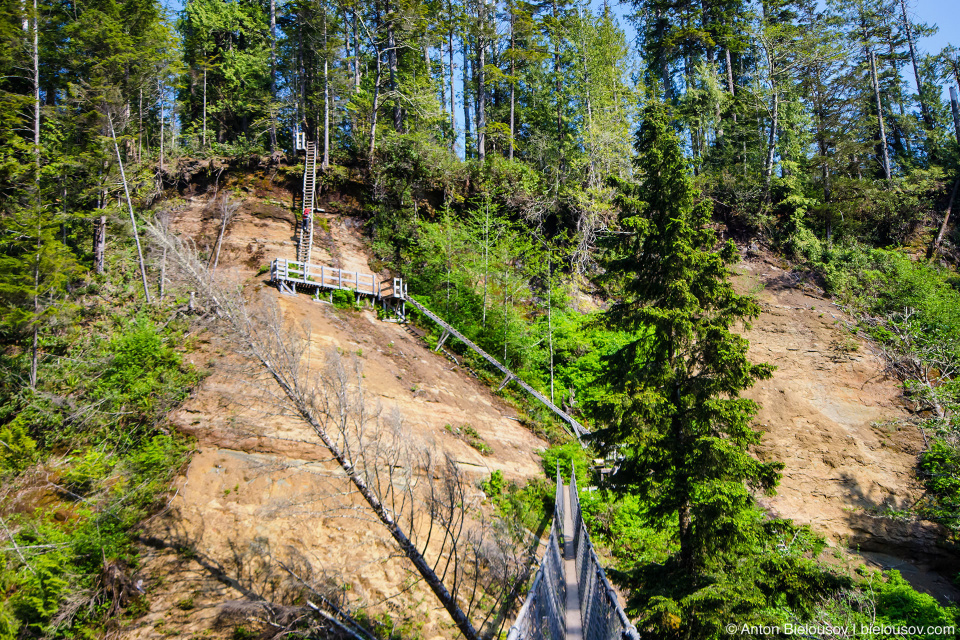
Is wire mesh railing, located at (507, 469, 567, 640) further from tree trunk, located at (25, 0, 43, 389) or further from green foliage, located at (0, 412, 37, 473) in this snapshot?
tree trunk, located at (25, 0, 43, 389)

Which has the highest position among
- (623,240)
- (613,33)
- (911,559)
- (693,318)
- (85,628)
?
(613,33)

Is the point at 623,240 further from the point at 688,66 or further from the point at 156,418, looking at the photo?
the point at 688,66

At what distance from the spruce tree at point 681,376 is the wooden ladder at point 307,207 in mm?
16404

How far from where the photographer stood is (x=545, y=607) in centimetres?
832

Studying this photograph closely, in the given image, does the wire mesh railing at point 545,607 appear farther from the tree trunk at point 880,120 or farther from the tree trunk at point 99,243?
the tree trunk at point 880,120

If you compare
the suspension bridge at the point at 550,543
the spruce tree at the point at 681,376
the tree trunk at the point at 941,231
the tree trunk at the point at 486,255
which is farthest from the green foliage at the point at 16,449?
the tree trunk at the point at 941,231

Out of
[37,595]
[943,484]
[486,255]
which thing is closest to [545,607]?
[37,595]

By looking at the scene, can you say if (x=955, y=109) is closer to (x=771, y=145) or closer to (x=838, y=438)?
(x=771, y=145)

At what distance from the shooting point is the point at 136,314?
62.3 ft

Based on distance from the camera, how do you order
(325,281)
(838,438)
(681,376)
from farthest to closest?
(325,281) → (838,438) → (681,376)

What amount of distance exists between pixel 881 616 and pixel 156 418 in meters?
20.1

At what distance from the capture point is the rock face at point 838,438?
16558 mm

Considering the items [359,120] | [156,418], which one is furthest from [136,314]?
[359,120]

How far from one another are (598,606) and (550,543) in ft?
4.42
